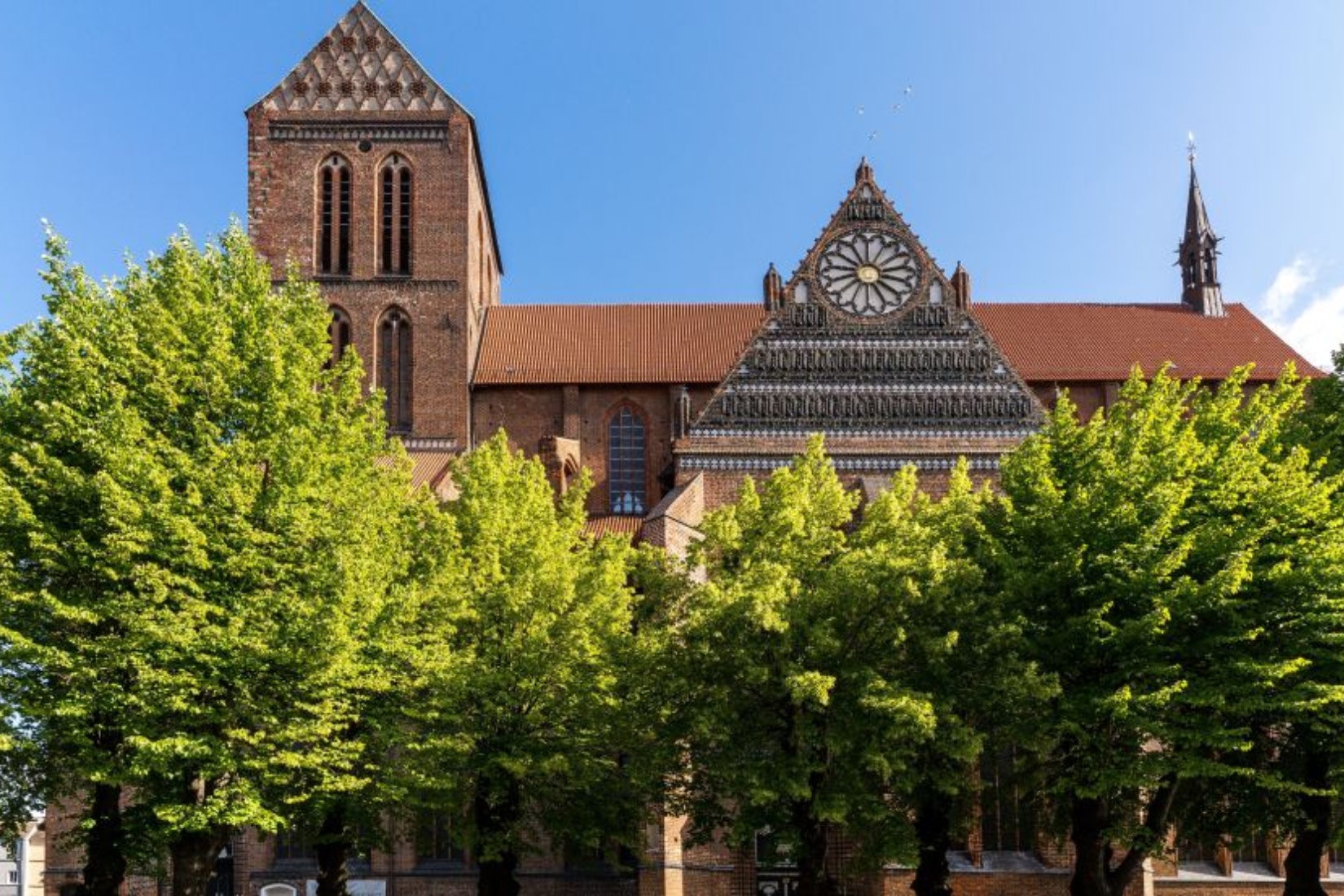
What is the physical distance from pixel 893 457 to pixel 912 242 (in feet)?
21.7

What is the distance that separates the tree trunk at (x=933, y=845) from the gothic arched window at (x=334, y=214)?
27652 mm

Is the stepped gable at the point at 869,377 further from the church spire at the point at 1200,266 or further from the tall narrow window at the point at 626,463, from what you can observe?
the church spire at the point at 1200,266

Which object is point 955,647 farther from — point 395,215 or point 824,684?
point 395,215

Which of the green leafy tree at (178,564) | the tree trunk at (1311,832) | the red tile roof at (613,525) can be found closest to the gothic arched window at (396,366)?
the red tile roof at (613,525)

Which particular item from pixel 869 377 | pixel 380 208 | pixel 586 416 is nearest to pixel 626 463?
pixel 586 416

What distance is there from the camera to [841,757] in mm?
21484

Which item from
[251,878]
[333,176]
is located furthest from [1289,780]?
[333,176]

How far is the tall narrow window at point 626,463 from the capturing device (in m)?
43.1

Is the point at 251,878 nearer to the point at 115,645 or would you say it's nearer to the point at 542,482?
the point at 542,482

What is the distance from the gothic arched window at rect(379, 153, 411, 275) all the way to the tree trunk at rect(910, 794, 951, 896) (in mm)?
26775

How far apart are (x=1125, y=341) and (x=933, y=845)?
92.4 ft

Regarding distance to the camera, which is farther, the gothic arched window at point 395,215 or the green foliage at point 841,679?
the gothic arched window at point 395,215

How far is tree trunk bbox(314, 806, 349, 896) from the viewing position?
76.3 ft

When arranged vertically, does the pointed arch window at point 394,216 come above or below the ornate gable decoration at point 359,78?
below
